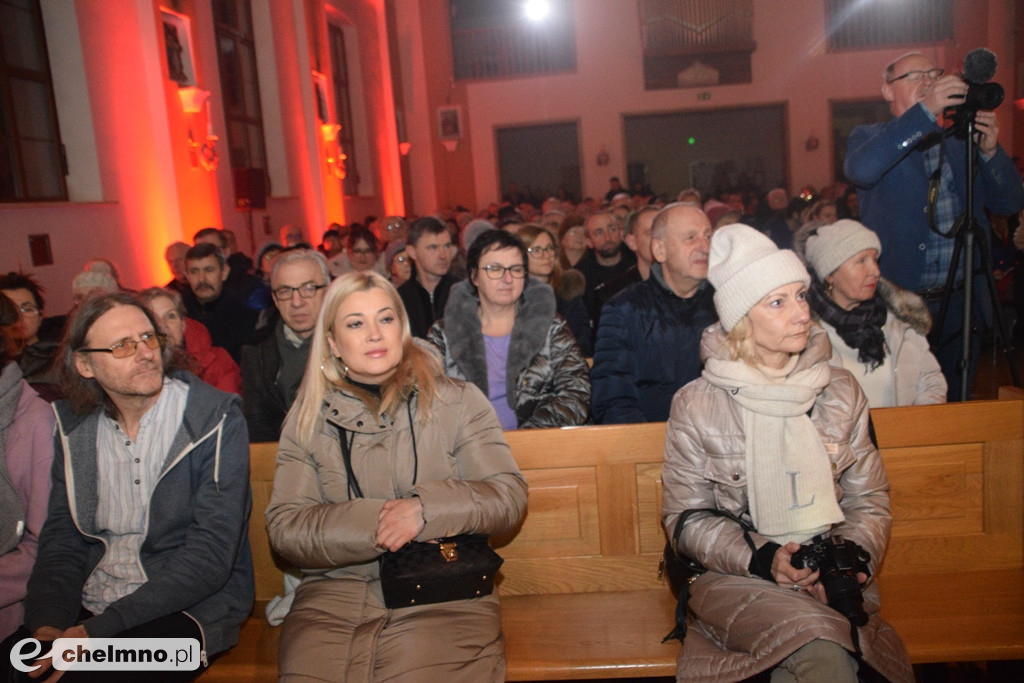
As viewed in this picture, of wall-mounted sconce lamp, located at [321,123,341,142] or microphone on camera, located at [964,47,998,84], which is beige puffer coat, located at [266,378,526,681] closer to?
microphone on camera, located at [964,47,998,84]

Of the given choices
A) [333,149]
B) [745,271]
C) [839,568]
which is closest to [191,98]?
[333,149]

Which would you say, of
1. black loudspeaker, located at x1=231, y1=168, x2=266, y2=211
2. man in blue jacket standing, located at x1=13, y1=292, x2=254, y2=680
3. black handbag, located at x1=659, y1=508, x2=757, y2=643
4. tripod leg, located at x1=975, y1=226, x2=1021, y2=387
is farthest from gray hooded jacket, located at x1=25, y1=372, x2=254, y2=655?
black loudspeaker, located at x1=231, y1=168, x2=266, y2=211

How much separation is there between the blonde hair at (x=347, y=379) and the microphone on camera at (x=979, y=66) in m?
2.29

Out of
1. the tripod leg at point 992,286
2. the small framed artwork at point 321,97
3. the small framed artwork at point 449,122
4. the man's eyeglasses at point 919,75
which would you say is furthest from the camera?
the small framed artwork at point 449,122

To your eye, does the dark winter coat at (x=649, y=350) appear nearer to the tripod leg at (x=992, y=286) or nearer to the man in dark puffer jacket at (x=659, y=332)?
the man in dark puffer jacket at (x=659, y=332)

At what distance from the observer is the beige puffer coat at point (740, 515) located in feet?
6.76

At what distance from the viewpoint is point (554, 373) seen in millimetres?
3309

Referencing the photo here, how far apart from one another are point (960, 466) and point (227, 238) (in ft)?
18.5

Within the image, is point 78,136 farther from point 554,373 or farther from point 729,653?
point 729,653

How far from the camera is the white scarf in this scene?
221 centimetres

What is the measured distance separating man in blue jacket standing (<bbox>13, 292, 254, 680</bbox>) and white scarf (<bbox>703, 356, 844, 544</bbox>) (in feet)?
4.84

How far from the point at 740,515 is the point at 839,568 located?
1.17ft

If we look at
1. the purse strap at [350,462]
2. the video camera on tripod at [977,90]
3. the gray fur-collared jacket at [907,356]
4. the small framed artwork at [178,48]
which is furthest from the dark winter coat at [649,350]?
the small framed artwork at [178,48]

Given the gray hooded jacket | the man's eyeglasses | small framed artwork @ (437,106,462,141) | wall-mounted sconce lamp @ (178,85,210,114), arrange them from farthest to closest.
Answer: small framed artwork @ (437,106,462,141)
wall-mounted sconce lamp @ (178,85,210,114)
the man's eyeglasses
the gray hooded jacket
